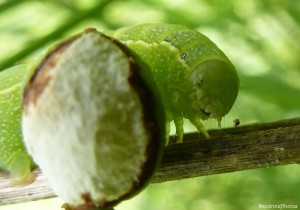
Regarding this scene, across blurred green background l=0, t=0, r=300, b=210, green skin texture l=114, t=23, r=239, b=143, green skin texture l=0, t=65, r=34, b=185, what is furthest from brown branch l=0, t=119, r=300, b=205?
blurred green background l=0, t=0, r=300, b=210

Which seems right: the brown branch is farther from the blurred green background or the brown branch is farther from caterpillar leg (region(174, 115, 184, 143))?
the blurred green background

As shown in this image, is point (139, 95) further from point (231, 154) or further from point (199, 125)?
point (199, 125)

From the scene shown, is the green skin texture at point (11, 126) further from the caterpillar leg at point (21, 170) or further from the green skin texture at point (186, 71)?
the green skin texture at point (186, 71)

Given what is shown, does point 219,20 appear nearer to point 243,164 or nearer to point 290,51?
point 290,51

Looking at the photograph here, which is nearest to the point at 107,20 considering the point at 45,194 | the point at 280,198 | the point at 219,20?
the point at 219,20

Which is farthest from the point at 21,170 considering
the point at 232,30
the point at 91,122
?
the point at 232,30

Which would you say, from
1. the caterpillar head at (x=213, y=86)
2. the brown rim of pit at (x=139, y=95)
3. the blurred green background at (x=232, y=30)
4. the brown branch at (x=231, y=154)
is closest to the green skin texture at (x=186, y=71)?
the caterpillar head at (x=213, y=86)

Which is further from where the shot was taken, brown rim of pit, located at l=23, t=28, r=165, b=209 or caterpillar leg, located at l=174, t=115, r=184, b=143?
caterpillar leg, located at l=174, t=115, r=184, b=143
